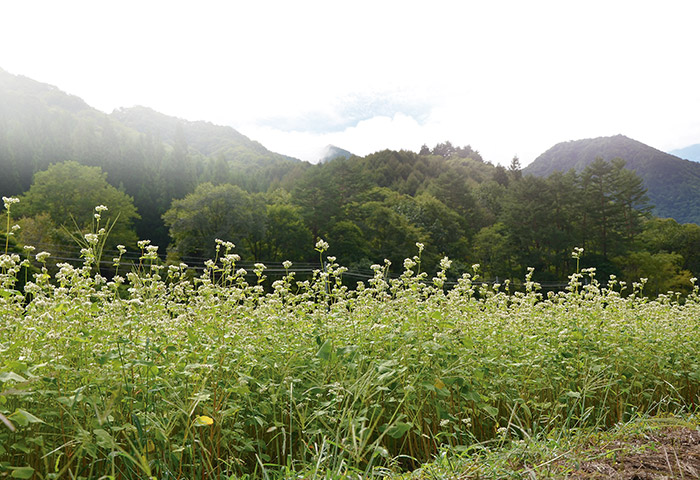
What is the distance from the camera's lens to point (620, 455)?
2211 mm

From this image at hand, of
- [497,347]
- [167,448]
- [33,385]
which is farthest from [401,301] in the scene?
[33,385]

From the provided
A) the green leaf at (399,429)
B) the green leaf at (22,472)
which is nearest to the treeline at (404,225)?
the green leaf at (399,429)

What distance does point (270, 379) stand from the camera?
2.73m

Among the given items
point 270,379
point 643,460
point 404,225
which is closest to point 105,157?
point 404,225

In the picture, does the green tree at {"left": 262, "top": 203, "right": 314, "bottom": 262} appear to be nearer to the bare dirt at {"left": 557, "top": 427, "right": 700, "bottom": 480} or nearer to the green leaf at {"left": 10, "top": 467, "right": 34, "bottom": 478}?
the bare dirt at {"left": 557, "top": 427, "right": 700, "bottom": 480}

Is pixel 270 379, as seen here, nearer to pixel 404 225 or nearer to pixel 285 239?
pixel 285 239

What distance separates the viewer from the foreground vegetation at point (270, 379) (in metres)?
2.14

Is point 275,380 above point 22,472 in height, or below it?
below

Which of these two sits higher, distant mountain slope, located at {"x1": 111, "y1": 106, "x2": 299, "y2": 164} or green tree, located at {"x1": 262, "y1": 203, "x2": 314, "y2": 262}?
distant mountain slope, located at {"x1": 111, "y1": 106, "x2": 299, "y2": 164}

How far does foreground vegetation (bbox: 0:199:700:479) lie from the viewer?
214 cm

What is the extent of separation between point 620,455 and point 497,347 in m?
1.68

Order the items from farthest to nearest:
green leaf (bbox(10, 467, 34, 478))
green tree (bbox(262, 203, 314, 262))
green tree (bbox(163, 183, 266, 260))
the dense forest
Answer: green tree (bbox(262, 203, 314, 262))
the dense forest
green tree (bbox(163, 183, 266, 260))
green leaf (bbox(10, 467, 34, 478))

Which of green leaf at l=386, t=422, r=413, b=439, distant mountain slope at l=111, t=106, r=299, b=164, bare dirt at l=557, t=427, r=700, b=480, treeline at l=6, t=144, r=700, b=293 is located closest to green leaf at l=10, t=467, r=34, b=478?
green leaf at l=386, t=422, r=413, b=439

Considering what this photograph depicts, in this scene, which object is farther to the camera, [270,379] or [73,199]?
[73,199]
